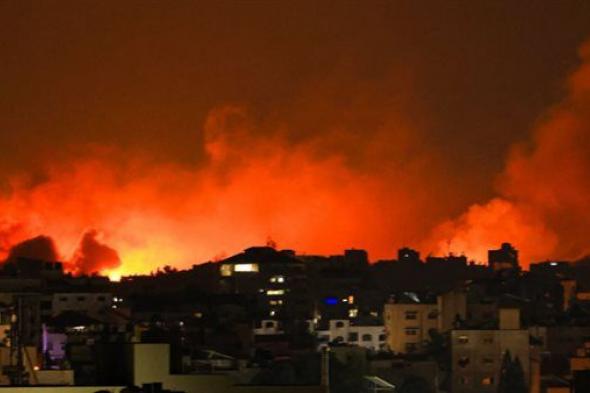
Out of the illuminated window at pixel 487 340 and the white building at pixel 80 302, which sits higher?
the white building at pixel 80 302

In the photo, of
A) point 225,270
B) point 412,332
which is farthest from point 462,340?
point 225,270

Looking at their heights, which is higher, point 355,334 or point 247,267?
point 247,267

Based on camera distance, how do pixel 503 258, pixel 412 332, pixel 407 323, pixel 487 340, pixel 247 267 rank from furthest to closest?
pixel 503 258 < pixel 247 267 < pixel 407 323 < pixel 412 332 < pixel 487 340

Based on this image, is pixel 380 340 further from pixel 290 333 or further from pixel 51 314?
pixel 51 314

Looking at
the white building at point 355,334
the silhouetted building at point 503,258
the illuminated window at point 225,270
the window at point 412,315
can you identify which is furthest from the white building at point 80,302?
the silhouetted building at point 503,258

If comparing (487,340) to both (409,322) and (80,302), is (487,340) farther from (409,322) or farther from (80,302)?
(80,302)

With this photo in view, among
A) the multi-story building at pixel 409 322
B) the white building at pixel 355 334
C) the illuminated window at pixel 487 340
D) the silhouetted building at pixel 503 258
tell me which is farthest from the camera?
the silhouetted building at pixel 503 258

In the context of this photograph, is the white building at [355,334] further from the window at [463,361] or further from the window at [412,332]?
the window at [463,361]

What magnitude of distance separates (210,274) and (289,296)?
9.87 meters

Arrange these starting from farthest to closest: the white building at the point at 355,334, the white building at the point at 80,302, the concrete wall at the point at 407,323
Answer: the white building at the point at 355,334 → the concrete wall at the point at 407,323 → the white building at the point at 80,302

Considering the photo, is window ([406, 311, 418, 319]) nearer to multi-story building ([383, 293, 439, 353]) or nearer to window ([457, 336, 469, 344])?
multi-story building ([383, 293, 439, 353])

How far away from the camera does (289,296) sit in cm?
7406

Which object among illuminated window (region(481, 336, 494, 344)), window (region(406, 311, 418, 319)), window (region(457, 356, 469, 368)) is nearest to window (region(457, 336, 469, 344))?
illuminated window (region(481, 336, 494, 344))

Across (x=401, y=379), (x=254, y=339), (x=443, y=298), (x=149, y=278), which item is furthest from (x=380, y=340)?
(x=149, y=278)
